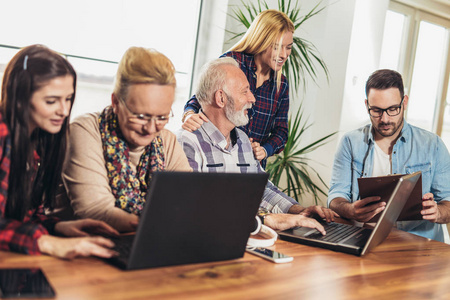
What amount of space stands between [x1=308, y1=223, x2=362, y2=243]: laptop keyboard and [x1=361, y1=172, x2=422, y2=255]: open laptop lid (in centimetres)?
11

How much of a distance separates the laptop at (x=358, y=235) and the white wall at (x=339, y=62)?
2.55 m

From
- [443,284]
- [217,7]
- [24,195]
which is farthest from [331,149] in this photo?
[24,195]

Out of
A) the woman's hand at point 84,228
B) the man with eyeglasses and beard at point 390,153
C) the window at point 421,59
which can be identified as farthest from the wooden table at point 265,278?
the window at point 421,59

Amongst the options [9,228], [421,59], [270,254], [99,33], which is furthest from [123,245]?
[421,59]

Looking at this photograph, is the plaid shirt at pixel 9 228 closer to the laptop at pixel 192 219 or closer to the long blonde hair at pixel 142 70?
the laptop at pixel 192 219

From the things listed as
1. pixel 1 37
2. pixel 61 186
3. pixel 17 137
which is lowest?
pixel 61 186

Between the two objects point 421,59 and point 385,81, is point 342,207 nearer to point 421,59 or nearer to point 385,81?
point 385,81

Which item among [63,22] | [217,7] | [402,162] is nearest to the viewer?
[402,162]

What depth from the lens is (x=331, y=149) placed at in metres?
4.49

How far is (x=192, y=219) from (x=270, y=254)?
354 millimetres

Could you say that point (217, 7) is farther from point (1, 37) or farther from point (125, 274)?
point (125, 274)

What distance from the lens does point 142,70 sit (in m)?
1.61

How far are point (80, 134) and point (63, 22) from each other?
2024mm

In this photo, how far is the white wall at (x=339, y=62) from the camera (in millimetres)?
4285
